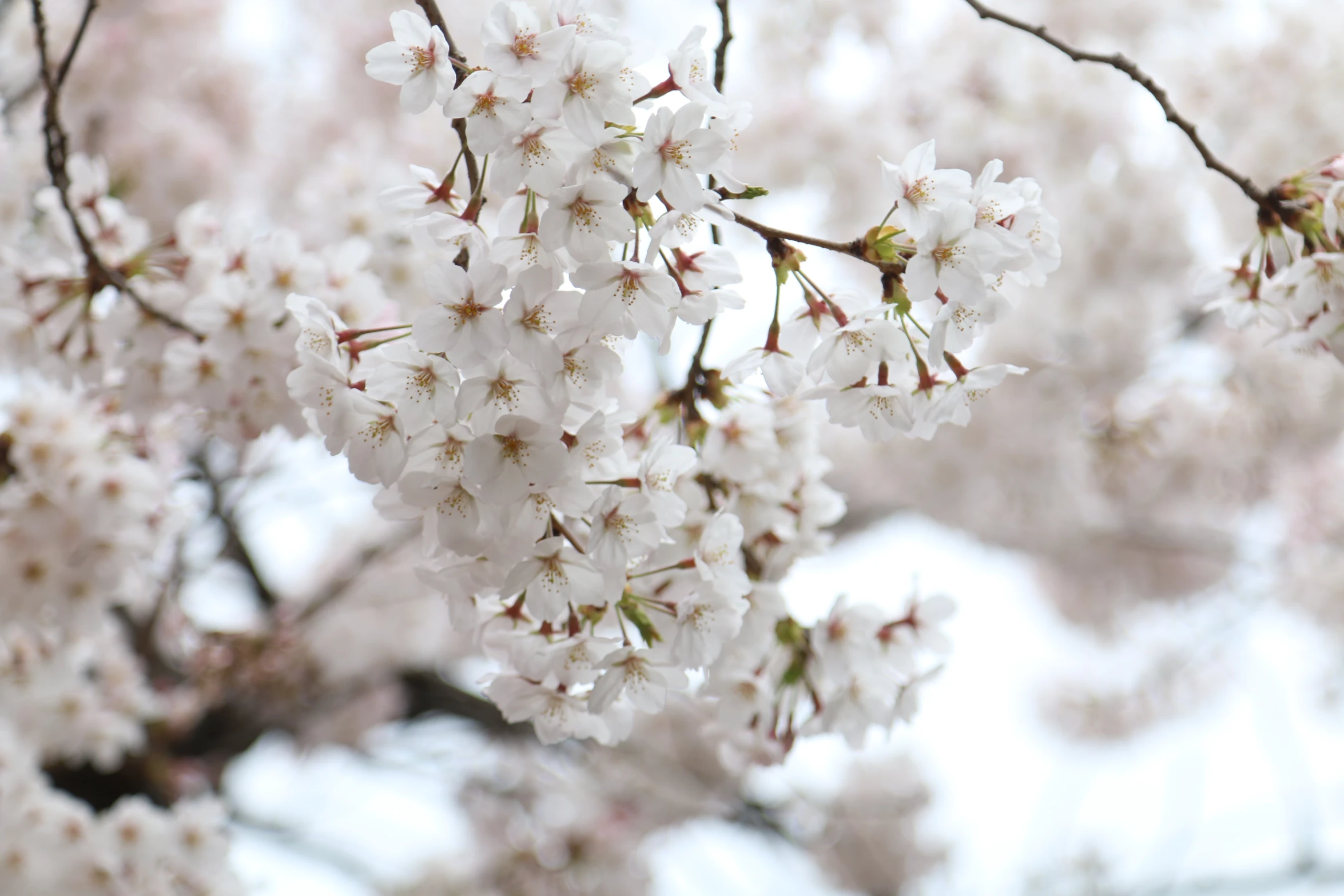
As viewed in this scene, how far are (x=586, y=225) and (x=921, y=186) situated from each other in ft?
1.02

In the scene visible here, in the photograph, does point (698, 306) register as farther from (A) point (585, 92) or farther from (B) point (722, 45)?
(B) point (722, 45)

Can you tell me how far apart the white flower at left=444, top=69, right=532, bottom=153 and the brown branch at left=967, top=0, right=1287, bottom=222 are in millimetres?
501

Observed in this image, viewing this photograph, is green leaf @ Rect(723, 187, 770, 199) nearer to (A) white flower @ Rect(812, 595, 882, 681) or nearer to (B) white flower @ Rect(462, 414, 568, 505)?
(B) white flower @ Rect(462, 414, 568, 505)

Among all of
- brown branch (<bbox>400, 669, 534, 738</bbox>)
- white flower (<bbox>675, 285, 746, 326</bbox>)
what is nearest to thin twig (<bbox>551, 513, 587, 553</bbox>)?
white flower (<bbox>675, 285, 746, 326</bbox>)

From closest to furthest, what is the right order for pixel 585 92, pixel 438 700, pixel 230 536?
pixel 585 92
pixel 230 536
pixel 438 700

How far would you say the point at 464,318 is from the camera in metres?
0.82

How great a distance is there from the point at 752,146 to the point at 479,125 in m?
2.84

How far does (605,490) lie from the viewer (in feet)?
2.93

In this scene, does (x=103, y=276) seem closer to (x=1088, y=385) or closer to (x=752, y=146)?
(x=752, y=146)

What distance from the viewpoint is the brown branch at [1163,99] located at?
1008 mm

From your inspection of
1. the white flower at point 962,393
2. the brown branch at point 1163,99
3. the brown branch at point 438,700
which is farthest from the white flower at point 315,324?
the brown branch at point 438,700

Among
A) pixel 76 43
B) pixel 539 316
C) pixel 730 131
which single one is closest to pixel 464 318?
pixel 539 316

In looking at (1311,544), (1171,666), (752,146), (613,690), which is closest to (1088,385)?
(752,146)

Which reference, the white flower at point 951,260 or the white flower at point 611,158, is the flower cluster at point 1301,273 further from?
the white flower at point 611,158
